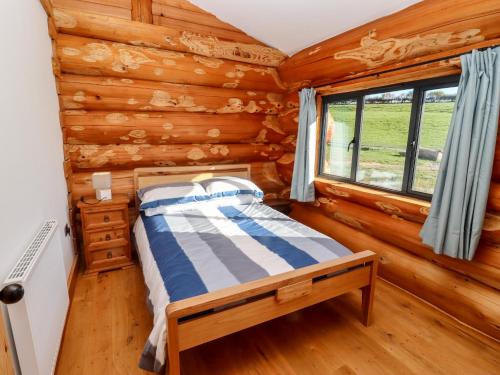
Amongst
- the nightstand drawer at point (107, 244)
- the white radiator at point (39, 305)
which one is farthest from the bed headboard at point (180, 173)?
the white radiator at point (39, 305)

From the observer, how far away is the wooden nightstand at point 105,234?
Result: 104 inches

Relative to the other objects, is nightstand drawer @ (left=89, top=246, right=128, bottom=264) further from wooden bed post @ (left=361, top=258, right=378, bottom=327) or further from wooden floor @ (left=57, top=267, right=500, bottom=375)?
wooden bed post @ (left=361, top=258, right=378, bottom=327)

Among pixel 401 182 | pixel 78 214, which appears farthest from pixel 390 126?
pixel 78 214

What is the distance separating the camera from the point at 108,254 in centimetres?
277

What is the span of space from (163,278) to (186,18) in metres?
2.71

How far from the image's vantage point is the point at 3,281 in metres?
1.13

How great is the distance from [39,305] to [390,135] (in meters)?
2.93

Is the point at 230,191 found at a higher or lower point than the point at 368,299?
higher

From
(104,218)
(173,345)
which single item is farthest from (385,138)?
(104,218)

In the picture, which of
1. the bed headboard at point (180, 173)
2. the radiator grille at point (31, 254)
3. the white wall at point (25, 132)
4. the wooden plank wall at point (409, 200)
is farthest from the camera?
the bed headboard at point (180, 173)

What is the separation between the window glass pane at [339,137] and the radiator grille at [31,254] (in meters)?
2.78

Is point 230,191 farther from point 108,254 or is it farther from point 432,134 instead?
point 432,134

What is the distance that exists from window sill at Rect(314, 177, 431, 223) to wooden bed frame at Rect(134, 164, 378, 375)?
700 millimetres

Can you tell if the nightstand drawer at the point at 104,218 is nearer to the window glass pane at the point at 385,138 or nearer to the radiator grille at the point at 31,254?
the radiator grille at the point at 31,254
